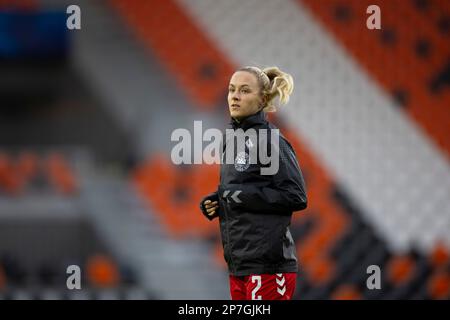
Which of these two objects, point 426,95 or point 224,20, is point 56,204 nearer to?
point 224,20

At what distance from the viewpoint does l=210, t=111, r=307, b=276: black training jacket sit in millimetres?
3121

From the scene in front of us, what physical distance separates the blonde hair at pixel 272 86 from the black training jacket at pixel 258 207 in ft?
0.32

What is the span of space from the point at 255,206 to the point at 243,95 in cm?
36

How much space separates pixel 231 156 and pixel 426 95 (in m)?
5.96

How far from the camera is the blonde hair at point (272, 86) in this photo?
323 cm

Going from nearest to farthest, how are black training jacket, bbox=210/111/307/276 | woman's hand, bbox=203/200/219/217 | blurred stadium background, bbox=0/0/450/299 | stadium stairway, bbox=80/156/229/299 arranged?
black training jacket, bbox=210/111/307/276 → woman's hand, bbox=203/200/219/217 → blurred stadium background, bbox=0/0/450/299 → stadium stairway, bbox=80/156/229/299

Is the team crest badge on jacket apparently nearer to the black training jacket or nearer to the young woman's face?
the black training jacket

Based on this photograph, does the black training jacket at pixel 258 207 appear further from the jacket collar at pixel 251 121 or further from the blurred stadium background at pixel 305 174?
the blurred stadium background at pixel 305 174

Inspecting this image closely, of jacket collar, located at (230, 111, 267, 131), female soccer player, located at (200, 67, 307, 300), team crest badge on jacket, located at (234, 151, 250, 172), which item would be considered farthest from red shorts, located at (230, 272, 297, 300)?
jacket collar, located at (230, 111, 267, 131)

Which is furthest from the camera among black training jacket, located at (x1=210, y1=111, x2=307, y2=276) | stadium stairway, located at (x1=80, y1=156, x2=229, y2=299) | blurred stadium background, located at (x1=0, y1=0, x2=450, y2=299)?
stadium stairway, located at (x1=80, y1=156, x2=229, y2=299)

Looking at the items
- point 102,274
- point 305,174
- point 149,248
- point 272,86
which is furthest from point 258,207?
point 149,248

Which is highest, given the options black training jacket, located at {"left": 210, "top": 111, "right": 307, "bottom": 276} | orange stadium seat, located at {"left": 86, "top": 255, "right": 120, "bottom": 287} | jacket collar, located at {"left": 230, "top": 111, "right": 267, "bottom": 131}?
jacket collar, located at {"left": 230, "top": 111, "right": 267, "bottom": 131}

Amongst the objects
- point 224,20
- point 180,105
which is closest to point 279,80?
point 224,20

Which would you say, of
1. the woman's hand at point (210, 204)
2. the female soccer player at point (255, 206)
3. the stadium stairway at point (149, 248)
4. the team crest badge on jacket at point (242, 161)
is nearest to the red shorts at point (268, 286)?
the female soccer player at point (255, 206)
